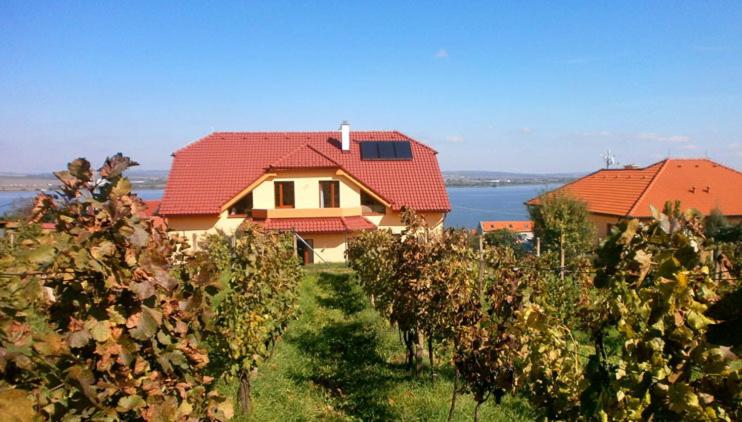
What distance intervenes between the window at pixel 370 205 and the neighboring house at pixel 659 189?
872cm

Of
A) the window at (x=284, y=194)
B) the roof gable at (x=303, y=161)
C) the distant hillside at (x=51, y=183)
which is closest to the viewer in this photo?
the distant hillside at (x=51, y=183)

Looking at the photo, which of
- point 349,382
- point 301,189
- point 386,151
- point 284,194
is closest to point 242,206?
point 284,194

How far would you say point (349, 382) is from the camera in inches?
322

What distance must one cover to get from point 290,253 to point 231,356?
6.45 metres

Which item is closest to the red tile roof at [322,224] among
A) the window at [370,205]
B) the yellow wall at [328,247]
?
the yellow wall at [328,247]

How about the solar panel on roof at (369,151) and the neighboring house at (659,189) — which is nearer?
the solar panel on roof at (369,151)

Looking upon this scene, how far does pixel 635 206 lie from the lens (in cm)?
2764

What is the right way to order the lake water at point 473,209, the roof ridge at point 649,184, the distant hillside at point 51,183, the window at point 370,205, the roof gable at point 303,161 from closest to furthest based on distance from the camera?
the distant hillside at point 51,183 → the roof gable at point 303,161 → the window at point 370,205 → the roof ridge at point 649,184 → the lake water at point 473,209

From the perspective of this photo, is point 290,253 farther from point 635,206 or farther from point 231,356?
point 635,206

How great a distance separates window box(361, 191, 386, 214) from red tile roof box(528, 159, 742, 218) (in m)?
8.93

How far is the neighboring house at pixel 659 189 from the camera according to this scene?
28.3 metres

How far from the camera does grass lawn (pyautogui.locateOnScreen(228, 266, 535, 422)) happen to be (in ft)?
22.1

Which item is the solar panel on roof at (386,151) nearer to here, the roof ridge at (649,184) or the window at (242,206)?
the window at (242,206)

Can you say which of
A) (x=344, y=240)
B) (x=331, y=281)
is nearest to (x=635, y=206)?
(x=344, y=240)
